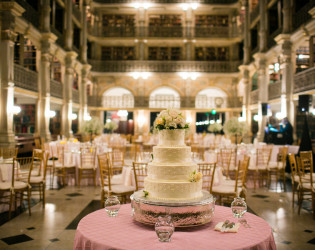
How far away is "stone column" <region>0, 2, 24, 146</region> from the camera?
10836mm

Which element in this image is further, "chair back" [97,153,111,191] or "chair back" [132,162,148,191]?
"chair back" [97,153,111,191]

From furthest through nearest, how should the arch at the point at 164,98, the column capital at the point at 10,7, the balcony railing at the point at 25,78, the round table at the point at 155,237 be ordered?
1. the arch at the point at 164,98
2. the balcony railing at the point at 25,78
3. the column capital at the point at 10,7
4. the round table at the point at 155,237

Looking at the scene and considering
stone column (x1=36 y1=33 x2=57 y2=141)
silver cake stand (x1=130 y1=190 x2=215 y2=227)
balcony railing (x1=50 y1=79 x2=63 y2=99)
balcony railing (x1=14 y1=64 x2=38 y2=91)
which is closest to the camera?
silver cake stand (x1=130 y1=190 x2=215 y2=227)

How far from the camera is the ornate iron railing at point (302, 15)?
12.7 metres

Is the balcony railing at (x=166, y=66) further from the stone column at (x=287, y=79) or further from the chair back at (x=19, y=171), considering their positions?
the chair back at (x=19, y=171)

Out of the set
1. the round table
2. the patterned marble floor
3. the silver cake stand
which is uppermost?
the silver cake stand

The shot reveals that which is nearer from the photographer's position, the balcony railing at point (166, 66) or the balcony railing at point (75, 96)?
the balcony railing at point (75, 96)

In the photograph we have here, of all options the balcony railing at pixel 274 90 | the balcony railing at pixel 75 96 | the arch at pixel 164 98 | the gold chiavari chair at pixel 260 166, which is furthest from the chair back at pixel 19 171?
the arch at pixel 164 98

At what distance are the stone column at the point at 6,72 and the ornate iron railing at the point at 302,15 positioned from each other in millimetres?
10927

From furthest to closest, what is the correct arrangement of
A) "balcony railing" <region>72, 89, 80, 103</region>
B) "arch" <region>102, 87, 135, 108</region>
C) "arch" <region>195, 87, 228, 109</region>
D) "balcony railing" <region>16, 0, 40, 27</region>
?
"arch" <region>102, 87, 135, 108</region>
"arch" <region>195, 87, 228, 109</region>
"balcony railing" <region>72, 89, 80, 103</region>
"balcony railing" <region>16, 0, 40, 27</region>

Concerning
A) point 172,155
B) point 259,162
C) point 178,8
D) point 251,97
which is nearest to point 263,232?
point 172,155

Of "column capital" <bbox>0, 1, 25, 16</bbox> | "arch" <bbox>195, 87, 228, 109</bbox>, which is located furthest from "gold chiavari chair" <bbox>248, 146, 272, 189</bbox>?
"arch" <bbox>195, 87, 228, 109</bbox>

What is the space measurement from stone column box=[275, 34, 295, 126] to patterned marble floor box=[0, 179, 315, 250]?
739cm

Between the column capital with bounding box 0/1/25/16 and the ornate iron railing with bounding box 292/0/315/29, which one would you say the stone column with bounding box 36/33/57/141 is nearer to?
the column capital with bounding box 0/1/25/16
